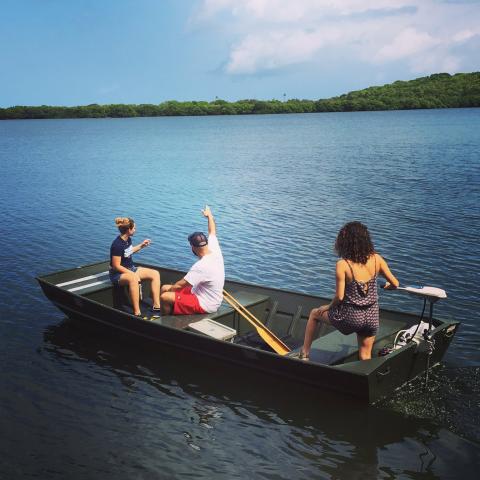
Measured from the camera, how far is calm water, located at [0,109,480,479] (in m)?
7.84

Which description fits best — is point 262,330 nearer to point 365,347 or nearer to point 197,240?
point 197,240

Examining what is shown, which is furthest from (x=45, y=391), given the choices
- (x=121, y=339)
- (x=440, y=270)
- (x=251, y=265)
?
(x=440, y=270)

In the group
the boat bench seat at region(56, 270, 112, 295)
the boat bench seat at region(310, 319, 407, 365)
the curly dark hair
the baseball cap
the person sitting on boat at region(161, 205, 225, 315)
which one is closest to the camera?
the curly dark hair

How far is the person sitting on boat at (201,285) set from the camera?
992 centimetres

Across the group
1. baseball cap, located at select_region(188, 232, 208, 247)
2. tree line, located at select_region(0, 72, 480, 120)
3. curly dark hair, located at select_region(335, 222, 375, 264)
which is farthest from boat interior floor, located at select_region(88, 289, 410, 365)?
tree line, located at select_region(0, 72, 480, 120)

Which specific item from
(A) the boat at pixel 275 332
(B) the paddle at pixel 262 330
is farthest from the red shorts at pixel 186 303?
(B) the paddle at pixel 262 330

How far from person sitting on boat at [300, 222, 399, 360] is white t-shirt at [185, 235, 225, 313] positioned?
2.35 meters

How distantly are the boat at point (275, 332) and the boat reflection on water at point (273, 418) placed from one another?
0.95 ft

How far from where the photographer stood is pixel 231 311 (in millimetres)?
10594

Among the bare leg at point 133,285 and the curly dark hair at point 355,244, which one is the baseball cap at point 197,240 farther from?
the curly dark hair at point 355,244

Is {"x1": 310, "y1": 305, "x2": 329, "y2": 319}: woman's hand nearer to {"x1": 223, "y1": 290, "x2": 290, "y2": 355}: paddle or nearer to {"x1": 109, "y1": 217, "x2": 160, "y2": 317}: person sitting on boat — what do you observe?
{"x1": 223, "y1": 290, "x2": 290, "y2": 355}: paddle

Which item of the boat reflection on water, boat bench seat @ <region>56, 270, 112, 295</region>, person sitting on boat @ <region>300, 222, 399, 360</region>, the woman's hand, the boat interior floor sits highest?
person sitting on boat @ <region>300, 222, 399, 360</region>

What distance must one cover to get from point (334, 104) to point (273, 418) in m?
166

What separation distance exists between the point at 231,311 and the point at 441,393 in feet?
12.0
